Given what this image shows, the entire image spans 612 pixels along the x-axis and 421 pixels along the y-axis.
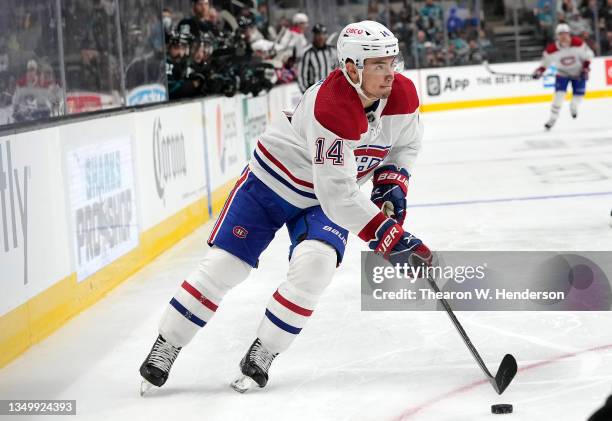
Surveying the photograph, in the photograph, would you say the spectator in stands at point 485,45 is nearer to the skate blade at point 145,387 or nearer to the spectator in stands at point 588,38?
the spectator in stands at point 588,38

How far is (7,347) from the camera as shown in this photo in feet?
12.0

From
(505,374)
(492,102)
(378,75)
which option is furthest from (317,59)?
(505,374)

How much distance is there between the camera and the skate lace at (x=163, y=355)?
3201 mm

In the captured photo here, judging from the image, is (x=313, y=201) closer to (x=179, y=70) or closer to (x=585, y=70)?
(x=179, y=70)

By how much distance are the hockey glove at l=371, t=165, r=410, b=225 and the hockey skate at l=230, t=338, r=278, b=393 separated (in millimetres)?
577

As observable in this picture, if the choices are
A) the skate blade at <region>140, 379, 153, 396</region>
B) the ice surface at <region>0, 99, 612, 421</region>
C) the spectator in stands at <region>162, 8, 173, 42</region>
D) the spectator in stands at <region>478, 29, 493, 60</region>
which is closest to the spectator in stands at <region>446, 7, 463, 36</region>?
the spectator in stands at <region>478, 29, 493, 60</region>

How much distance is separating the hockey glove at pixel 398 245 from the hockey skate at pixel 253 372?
0.52 metres

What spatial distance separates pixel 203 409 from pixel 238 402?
0.36 ft

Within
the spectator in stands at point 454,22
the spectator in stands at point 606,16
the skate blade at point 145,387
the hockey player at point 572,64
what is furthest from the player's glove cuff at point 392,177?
→ the spectator in stands at point 606,16

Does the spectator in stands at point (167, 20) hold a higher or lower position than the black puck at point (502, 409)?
higher

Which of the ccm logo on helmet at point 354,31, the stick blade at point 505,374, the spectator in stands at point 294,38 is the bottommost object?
the stick blade at point 505,374

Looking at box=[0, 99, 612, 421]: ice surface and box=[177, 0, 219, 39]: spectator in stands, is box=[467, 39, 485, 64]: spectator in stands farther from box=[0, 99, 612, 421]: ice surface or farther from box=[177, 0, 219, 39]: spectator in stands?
box=[0, 99, 612, 421]: ice surface

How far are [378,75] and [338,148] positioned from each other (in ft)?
0.77

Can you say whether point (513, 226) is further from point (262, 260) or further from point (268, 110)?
point (268, 110)
